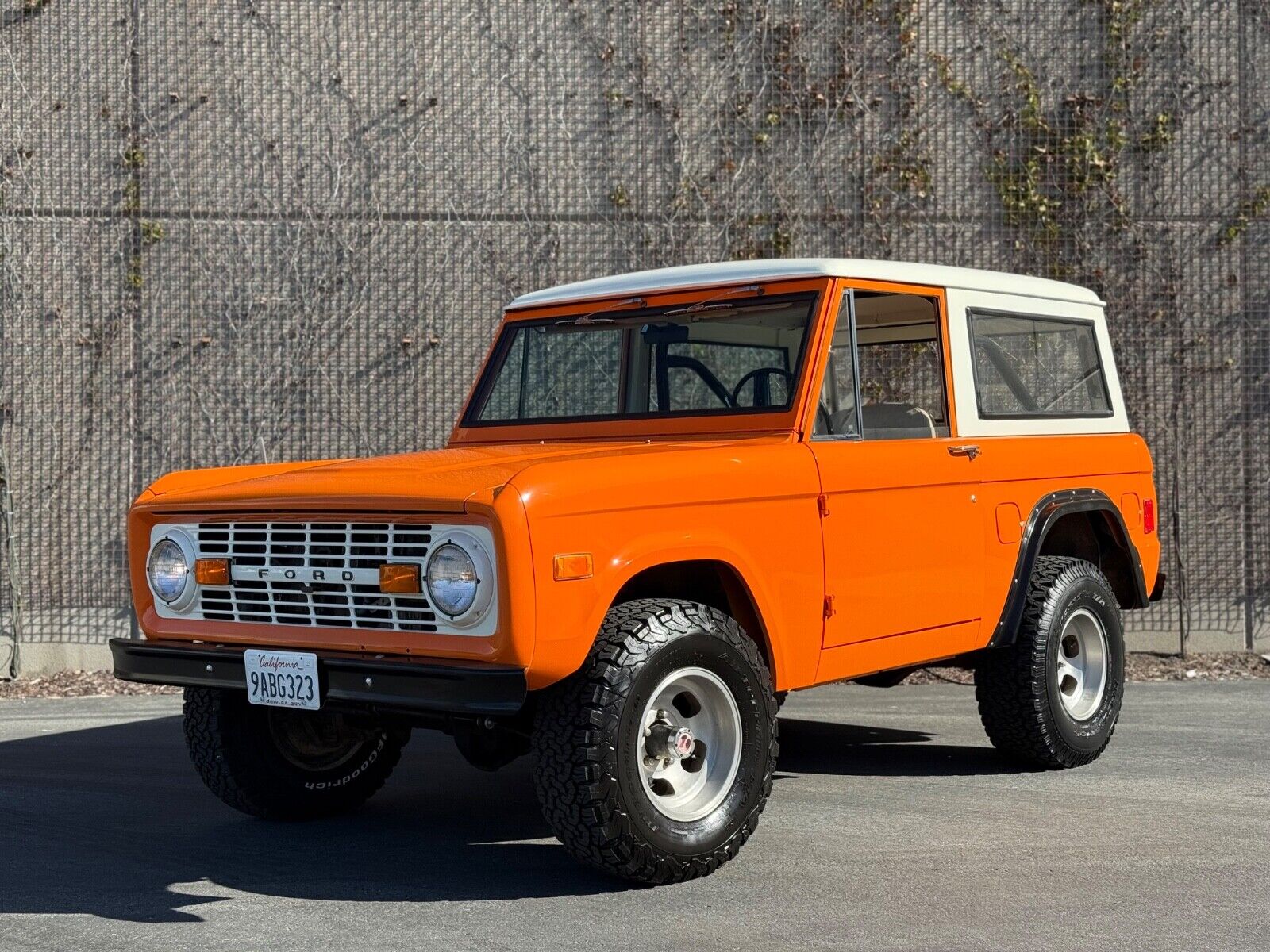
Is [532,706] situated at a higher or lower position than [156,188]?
lower

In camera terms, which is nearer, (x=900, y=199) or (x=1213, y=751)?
(x=1213, y=751)

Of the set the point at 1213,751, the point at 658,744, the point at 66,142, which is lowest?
the point at 1213,751

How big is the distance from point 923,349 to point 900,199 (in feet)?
13.3

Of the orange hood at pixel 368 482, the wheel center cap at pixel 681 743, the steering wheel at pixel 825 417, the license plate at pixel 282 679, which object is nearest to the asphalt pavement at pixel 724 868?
the wheel center cap at pixel 681 743

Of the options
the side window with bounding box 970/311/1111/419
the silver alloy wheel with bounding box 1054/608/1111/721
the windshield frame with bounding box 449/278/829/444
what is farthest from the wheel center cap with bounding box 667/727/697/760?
the silver alloy wheel with bounding box 1054/608/1111/721

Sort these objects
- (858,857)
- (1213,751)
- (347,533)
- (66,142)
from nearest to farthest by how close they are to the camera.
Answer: (347,533), (858,857), (1213,751), (66,142)

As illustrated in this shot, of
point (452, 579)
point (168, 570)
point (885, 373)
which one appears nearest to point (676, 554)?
point (452, 579)

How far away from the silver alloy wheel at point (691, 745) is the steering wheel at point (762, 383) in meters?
1.19

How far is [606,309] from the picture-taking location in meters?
5.82

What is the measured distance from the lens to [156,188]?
9.52 meters

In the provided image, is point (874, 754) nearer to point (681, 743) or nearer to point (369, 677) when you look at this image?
point (681, 743)

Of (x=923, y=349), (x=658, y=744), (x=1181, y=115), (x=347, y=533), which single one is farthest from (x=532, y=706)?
(x=1181, y=115)

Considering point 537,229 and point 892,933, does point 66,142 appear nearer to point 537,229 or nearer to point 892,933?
point 537,229

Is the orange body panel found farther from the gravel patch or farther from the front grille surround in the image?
the gravel patch
